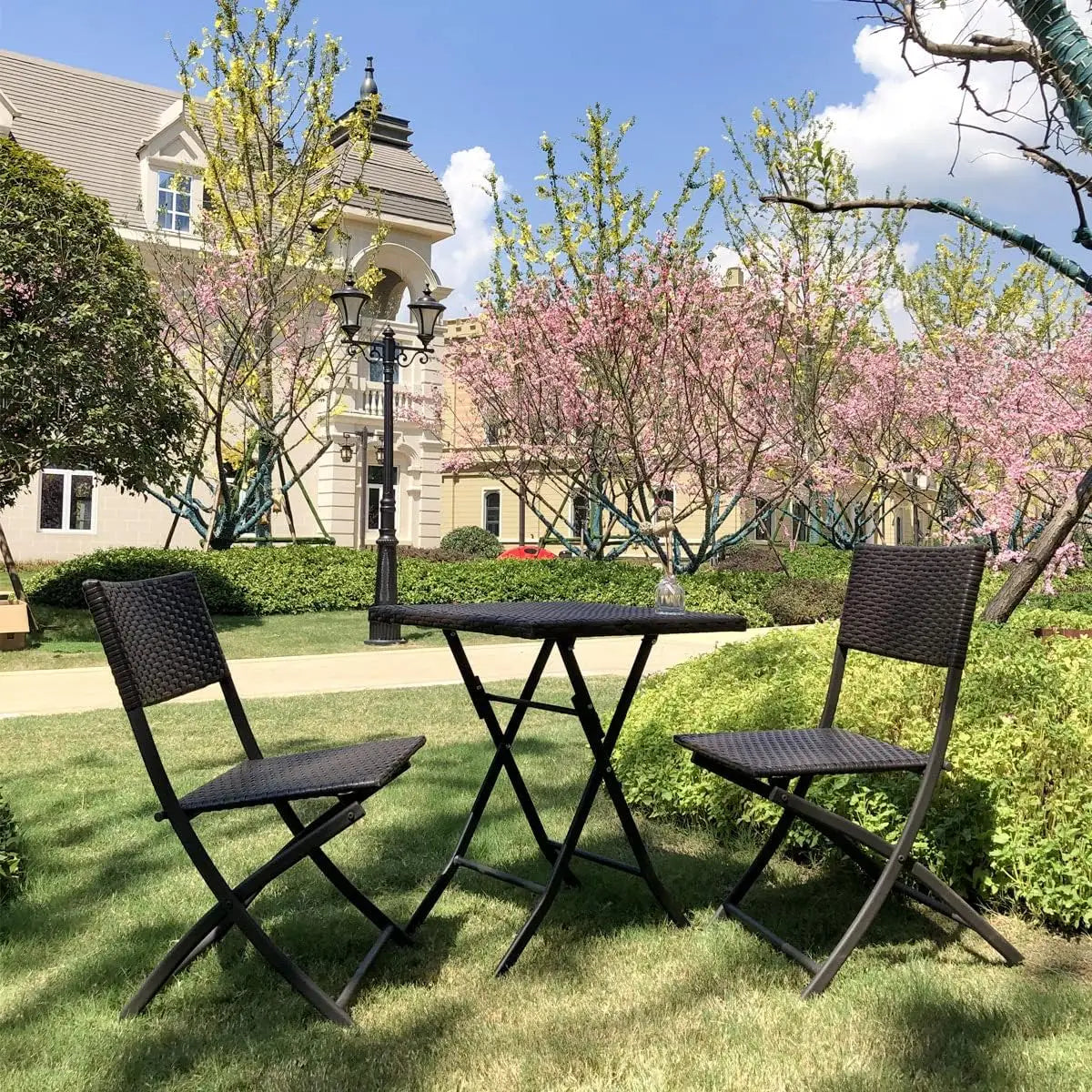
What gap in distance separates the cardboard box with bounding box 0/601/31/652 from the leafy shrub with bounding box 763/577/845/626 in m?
9.69

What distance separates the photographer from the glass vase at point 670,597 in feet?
10.9

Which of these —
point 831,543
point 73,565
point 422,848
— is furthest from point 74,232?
point 831,543

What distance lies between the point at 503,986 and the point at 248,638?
30.7ft

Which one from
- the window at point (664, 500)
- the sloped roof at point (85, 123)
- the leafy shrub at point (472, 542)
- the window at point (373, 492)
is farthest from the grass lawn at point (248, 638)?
the leafy shrub at point (472, 542)

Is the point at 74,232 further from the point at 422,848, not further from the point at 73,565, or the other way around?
the point at 422,848

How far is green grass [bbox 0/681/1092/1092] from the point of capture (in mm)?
2309

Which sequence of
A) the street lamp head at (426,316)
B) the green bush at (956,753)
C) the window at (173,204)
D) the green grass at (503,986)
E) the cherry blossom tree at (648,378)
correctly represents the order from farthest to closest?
the window at (173,204), the cherry blossom tree at (648,378), the street lamp head at (426,316), the green bush at (956,753), the green grass at (503,986)

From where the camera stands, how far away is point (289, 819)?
2.96m

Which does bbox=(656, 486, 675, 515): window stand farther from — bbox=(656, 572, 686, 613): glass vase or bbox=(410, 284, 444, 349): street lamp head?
bbox=(410, 284, 444, 349): street lamp head

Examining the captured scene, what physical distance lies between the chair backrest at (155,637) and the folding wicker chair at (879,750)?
5.11 ft

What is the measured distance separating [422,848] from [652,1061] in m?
1.80

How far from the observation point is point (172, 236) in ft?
68.1

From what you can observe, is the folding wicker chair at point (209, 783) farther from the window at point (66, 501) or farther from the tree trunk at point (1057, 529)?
the window at point (66, 501)

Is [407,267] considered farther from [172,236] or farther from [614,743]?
[614,743]
